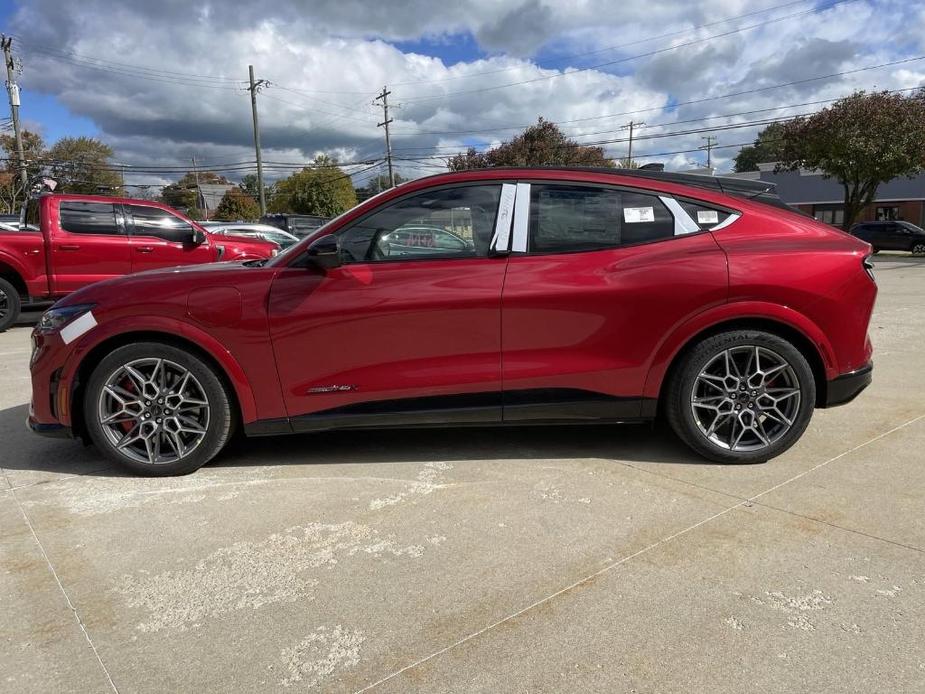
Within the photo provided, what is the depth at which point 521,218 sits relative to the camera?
11.9ft

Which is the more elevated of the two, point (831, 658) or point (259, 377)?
point (259, 377)

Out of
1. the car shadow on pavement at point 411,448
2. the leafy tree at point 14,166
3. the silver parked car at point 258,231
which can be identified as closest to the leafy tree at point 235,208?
the leafy tree at point 14,166

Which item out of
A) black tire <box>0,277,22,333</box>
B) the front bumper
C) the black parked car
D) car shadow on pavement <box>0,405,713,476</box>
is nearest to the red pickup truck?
black tire <box>0,277,22,333</box>

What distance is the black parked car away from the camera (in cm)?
2847

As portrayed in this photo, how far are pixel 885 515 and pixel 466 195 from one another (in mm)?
2602

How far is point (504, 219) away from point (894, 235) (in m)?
31.6

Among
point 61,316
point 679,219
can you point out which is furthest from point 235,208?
point 679,219

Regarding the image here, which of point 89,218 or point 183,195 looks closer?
point 89,218

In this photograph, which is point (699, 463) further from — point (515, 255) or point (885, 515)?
point (515, 255)

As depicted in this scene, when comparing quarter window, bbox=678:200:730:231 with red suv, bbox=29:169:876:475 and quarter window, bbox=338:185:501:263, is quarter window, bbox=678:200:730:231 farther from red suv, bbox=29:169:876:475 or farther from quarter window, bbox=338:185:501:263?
quarter window, bbox=338:185:501:263

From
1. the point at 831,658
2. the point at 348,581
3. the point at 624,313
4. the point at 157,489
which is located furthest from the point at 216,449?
the point at 831,658

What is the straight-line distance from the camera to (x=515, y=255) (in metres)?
3.59

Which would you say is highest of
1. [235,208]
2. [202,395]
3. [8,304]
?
[235,208]

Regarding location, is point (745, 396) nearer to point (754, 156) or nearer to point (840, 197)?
point (840, 197)
